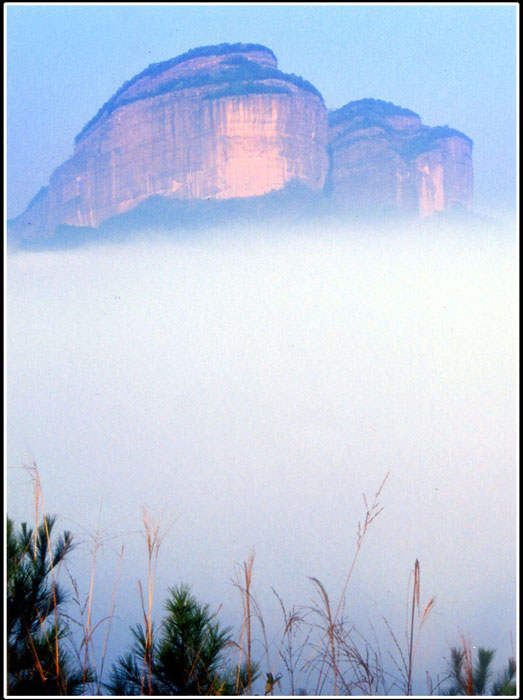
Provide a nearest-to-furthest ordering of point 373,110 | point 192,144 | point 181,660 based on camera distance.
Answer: point 181,660
point 373,110
point 192,144

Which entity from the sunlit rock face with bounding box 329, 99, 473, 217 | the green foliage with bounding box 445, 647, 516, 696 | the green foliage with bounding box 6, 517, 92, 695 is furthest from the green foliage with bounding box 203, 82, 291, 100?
the green foliage with bounding box 445, 647, 516, 696

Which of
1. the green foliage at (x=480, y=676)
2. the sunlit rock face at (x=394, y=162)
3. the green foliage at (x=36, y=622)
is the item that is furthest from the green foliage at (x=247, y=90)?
the green foliage at (x=480, y=676)

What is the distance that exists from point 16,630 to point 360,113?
146 inches

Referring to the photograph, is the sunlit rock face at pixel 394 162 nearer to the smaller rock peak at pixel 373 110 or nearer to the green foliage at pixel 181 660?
the smaller rock peak at pixel 373 110

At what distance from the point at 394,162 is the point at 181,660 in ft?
12.6

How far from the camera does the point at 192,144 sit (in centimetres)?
492

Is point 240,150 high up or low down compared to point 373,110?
down

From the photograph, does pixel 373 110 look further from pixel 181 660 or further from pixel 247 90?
pixel 181 660

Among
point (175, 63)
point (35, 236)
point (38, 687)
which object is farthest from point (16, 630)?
point (175, 63)

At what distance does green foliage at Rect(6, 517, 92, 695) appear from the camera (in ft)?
6.89

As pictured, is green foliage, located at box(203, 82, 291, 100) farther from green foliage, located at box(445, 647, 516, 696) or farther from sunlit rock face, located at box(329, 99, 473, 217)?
green foliage, located at box(445, 647, 516, 696)

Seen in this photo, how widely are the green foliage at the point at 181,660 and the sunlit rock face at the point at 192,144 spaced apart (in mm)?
3161

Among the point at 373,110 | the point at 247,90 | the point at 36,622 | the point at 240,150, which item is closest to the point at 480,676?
the point at 36,622

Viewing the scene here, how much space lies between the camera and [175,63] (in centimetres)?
454
